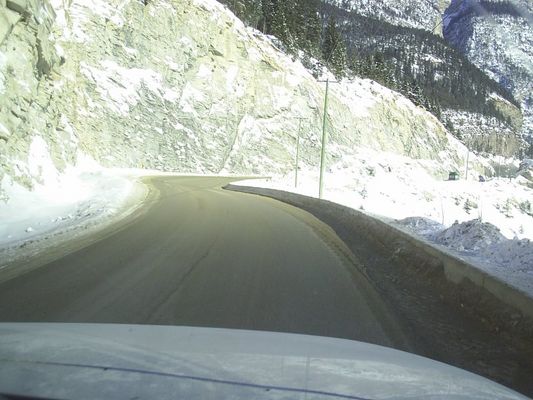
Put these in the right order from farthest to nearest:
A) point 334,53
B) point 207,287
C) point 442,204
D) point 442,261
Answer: point 334,53
point 442,204
point 442,261
point 207,287

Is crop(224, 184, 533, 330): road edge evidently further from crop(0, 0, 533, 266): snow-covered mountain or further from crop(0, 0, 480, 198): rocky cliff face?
crop(0, 0, 480, 198): rocky cliff face

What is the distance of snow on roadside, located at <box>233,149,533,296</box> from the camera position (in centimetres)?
896

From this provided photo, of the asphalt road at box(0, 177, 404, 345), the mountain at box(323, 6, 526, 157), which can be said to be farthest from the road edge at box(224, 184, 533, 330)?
the mountain at box(323, 6, 526, 157)

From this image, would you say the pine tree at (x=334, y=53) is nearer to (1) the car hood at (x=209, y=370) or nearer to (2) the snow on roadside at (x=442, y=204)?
(2) the snow on roadside at (x=442, y=204)

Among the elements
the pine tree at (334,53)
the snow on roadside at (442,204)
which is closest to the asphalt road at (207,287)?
the snow on roadside at (442,204)

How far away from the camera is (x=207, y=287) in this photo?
7410 mm

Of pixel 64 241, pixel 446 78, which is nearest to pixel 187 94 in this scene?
pixel 64 241

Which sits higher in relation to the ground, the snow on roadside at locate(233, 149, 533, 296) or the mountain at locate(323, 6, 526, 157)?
the mountain at locate(323, 6, 526, 157)

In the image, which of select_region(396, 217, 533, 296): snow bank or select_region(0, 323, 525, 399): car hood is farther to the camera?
select_region(396, 217, 533, 296): snow bank

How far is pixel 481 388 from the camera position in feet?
9.40

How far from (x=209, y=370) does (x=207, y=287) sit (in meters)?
4.56

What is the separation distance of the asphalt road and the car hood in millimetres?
1931

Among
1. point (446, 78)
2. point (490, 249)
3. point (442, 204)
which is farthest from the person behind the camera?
point (446, 78)

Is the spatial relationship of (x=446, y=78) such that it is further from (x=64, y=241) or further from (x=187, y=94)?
(x=64, y=241)
